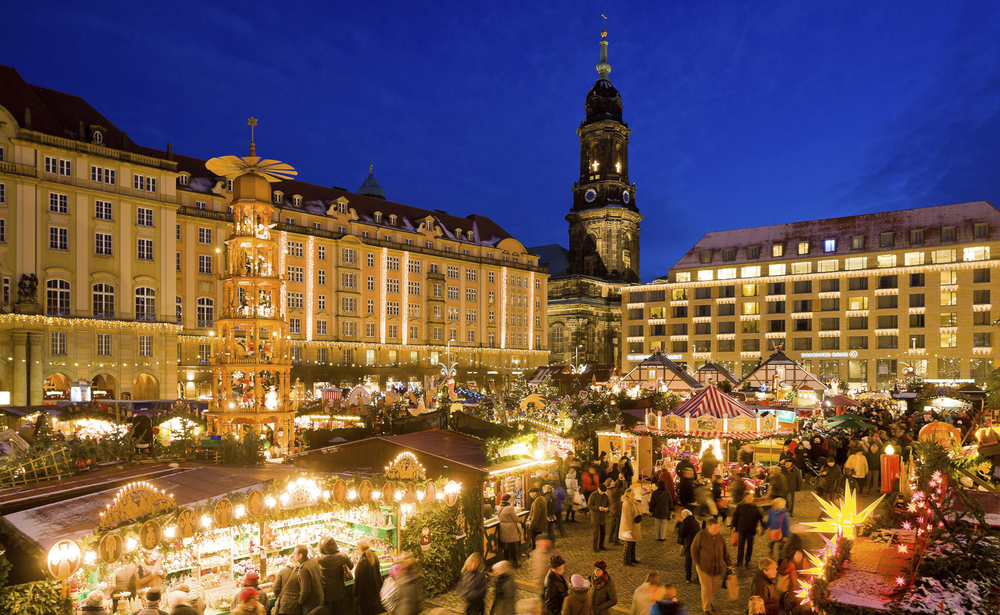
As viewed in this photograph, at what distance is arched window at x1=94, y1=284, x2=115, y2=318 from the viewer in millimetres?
40159

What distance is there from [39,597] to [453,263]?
60.6 m

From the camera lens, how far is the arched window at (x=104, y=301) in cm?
4016

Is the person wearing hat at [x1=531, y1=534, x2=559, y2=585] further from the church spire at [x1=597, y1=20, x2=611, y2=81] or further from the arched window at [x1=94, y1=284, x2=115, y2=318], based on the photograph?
the church spire at [x1=597, y1=20, x2=611, y2=81]

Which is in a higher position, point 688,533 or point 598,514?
point 688,533

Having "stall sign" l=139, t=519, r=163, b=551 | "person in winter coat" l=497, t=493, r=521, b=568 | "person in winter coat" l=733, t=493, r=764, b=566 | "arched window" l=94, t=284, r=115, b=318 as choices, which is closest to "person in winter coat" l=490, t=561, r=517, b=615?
"person in winter coat" l=497, t=493, r=521, b=568

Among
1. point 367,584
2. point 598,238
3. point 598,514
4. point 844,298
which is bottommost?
point 598,514

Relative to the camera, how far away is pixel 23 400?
3644cm

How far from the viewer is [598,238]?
86.8 m

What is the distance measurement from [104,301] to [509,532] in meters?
36.2

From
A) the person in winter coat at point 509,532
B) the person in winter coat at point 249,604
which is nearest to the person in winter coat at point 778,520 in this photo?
the person in winter coat at point 509,532

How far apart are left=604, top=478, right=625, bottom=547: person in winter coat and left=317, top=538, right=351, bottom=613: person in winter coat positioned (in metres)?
6.38

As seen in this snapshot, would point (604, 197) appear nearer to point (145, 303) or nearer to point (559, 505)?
point (145, 303)

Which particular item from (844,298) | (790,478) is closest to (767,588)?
(790,478)

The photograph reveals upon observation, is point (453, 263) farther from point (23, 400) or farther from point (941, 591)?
point (941, 591)
